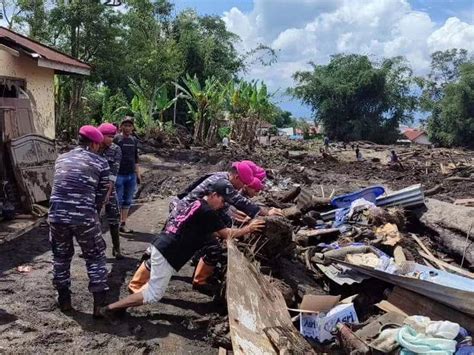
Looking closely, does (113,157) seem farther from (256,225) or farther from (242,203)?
(256,225)

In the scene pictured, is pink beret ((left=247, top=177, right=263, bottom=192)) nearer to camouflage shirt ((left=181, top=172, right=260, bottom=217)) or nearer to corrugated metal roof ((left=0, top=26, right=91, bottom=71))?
camouflage shirt ((left=181, top=172, right=260, bottom=217))

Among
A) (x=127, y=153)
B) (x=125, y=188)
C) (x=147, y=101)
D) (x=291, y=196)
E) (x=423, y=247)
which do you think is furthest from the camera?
(x=147, y=101)

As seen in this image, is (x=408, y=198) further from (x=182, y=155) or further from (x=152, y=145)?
(x=152, y=145)

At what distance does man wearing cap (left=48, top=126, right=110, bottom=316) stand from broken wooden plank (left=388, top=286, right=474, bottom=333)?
10.3ft

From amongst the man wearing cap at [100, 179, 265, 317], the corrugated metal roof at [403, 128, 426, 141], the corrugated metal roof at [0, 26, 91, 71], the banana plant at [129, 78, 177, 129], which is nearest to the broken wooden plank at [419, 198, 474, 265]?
the man wearing cap at [100, 179, 265, 317]

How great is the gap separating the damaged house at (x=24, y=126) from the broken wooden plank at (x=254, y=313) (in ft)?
18.0

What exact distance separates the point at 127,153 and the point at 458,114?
4372 centimetres

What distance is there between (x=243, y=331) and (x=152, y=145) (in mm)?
19321

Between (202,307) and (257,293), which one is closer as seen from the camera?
(257,293)

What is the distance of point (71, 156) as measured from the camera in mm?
5129

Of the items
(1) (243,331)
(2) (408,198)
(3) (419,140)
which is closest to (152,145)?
(2) (408,198)

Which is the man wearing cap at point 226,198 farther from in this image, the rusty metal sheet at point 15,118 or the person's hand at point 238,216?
the rusty metal sheet at point 15,118

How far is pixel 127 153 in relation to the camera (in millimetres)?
8094

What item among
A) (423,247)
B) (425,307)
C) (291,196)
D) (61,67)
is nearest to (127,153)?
(291,196)
